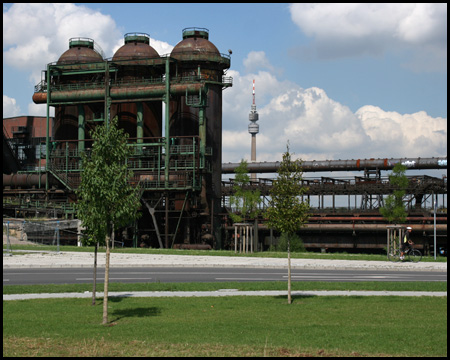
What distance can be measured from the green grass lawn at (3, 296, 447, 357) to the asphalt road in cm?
658

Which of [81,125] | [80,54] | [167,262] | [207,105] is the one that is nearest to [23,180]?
[81,125]

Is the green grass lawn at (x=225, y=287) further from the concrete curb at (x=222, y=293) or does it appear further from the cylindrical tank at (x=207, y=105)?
the cylindrical tank at (x=207, y=105)

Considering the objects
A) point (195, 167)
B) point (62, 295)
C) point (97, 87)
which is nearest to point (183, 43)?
point (97, 87)

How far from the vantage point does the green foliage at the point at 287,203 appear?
1961cm

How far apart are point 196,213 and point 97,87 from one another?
15570 mm

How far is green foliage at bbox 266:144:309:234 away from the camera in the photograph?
19.6 metres

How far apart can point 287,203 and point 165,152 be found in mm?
38749

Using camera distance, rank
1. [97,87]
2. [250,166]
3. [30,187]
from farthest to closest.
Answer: [250,166], [30,187], [97,87]

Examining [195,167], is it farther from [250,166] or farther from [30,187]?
[250,166]

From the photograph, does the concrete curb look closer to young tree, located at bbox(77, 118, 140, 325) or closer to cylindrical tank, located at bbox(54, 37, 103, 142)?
young tree, located at bbox(77, 118, 140, 325)

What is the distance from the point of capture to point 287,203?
19.7 metres

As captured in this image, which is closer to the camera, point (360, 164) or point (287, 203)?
point (287, 203)

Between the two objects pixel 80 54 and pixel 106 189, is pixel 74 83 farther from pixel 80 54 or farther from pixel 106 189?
pixel 106 189

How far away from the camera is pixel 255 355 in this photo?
11.3 meters
